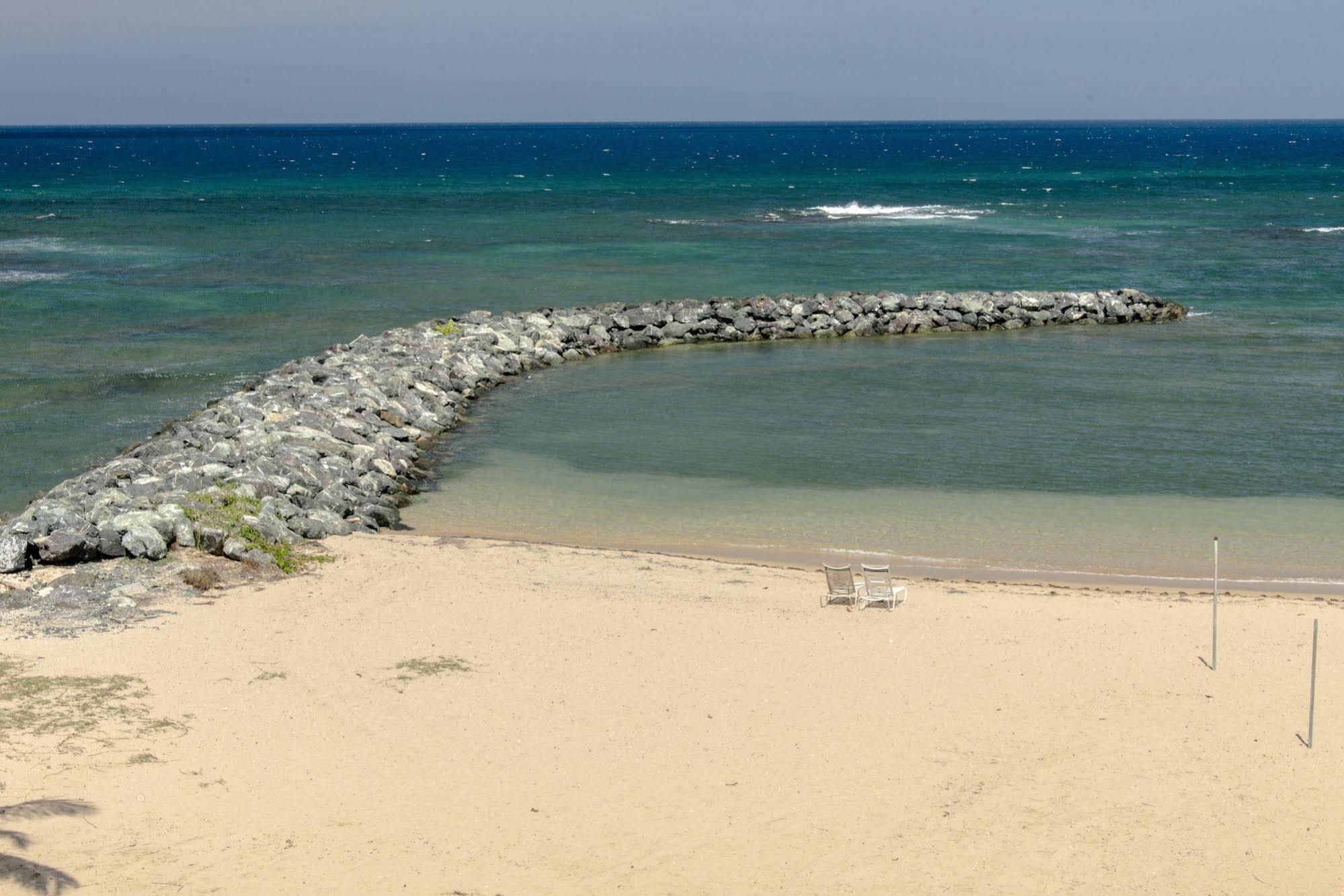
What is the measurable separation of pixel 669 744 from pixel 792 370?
18.1m

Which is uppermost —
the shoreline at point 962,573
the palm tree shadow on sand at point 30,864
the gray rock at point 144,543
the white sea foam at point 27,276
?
the white sea foam at point 27,276

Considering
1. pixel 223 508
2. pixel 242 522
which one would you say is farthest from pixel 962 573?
pixel 223 508

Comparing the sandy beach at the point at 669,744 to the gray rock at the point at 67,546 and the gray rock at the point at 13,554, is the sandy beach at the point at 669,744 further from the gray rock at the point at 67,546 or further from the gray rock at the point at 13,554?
the gray rock at the point at 13,554

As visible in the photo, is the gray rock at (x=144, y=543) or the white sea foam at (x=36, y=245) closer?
the gray rock at (x=144, y=543)

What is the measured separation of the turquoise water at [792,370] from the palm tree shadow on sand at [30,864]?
8671mm

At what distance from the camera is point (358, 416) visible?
21.7 meters

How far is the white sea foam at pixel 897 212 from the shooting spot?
207 ft

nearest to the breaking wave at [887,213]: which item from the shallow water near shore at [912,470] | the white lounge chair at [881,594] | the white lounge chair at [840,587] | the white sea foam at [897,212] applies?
the white sea foam at [897,212]

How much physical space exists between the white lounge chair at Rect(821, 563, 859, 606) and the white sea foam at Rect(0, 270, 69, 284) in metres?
33.8

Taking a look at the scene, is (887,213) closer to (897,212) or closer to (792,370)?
(897,212)

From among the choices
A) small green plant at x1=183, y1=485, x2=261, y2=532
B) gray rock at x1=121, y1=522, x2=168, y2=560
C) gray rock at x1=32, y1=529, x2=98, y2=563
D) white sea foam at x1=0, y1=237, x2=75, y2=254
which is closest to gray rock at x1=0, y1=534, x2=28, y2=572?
gray rock at x1=32, y1=529, x2=98, y2=563

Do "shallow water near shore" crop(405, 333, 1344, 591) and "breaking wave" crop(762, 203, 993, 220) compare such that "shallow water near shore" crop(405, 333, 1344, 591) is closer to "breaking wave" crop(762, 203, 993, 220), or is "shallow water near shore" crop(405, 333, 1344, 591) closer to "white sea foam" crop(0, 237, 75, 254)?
"white sea foam" crop(0, 237, 75, 254)

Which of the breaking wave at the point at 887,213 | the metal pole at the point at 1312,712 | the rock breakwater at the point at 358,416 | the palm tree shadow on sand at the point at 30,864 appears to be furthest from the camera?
the breaking wave at the point at 887,213

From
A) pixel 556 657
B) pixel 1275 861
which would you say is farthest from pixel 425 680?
pixel 1275 861
